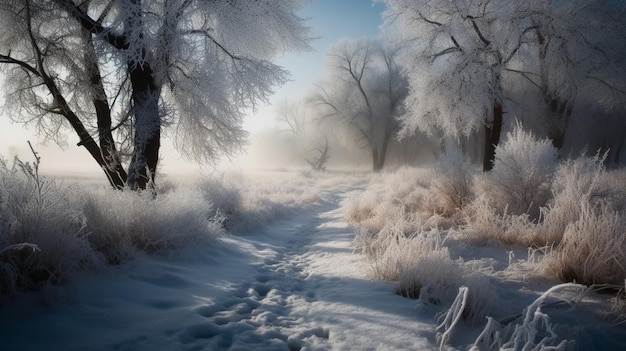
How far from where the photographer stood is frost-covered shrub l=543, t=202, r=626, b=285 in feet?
8.71

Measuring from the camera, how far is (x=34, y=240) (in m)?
2.43

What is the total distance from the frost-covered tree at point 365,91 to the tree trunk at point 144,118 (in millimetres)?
22440

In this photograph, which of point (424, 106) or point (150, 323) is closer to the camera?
point (150, 323)

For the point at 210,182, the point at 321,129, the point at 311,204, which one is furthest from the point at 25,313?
the point at 321,129

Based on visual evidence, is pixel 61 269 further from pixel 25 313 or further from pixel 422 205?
pixel 422 205

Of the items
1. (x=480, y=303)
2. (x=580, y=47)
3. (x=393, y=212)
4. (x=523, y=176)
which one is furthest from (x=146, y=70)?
(x=580, y=47)

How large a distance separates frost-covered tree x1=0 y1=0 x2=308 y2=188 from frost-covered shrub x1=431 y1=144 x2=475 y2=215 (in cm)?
426

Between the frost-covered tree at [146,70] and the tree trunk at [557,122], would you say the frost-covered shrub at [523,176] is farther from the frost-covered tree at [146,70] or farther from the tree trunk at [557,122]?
the tree trunk at [557,122]

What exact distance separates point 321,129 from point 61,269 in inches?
1112

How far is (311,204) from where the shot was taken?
A: 11578 mm

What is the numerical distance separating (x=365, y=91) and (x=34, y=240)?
91.2 feet

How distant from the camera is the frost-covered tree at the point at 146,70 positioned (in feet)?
16.8

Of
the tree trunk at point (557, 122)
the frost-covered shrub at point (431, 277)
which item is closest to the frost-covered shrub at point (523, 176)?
the frost-covered shrub at point (431, 277)

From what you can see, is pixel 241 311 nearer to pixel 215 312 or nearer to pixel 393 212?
pixel 215 312
